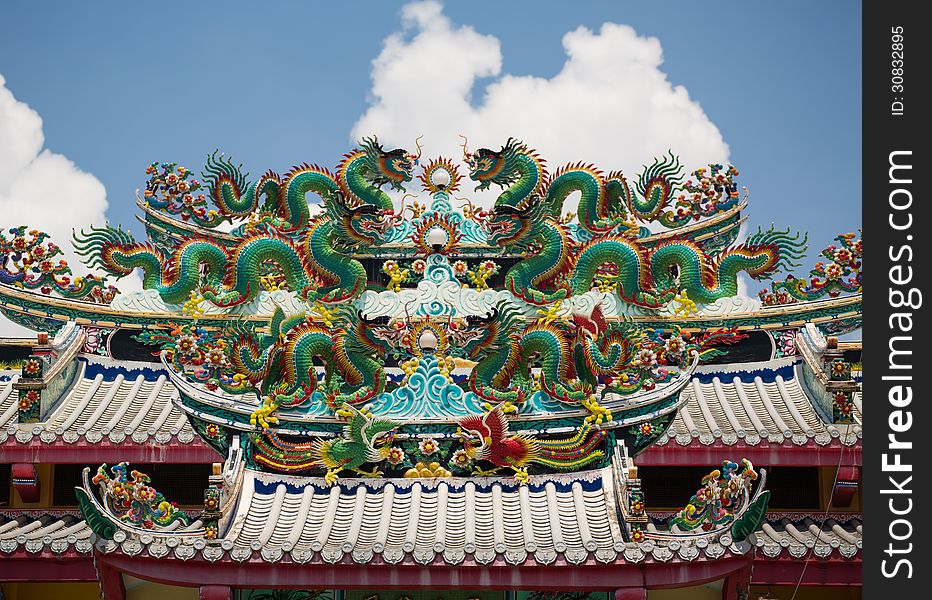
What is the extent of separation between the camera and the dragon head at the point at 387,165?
43.5 ft

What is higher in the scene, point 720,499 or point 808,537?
point 720,499

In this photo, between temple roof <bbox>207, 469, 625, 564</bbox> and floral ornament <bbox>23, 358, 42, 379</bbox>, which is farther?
floral ornament <bbox>23, 358, 42, 379</bbox>

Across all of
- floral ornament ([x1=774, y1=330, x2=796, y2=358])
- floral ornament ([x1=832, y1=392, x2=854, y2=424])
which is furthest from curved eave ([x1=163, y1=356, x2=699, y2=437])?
floral ornament ([x1=774, y1=330, x2=796, y2=358])

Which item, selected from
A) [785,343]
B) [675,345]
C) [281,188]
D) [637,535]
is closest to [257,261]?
[281,188]

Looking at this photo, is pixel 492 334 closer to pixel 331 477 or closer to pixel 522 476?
pixel 522 476

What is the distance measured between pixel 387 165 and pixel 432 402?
12.4ft

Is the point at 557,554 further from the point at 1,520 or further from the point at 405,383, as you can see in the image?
the point at 1,520

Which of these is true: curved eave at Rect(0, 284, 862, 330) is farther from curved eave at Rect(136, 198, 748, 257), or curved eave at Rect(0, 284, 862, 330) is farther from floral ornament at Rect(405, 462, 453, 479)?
floral ornament at Rect(405, 462, 453, 479)

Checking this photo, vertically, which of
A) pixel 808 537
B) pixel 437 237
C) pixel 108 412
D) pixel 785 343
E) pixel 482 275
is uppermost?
pixel 437 237

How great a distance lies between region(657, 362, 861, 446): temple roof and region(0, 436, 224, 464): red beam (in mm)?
4721

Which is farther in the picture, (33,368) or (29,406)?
(33,368)

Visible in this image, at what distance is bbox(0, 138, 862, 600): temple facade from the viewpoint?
9297mm

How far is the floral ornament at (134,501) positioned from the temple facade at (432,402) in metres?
0.03

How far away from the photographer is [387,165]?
43.6 feet
